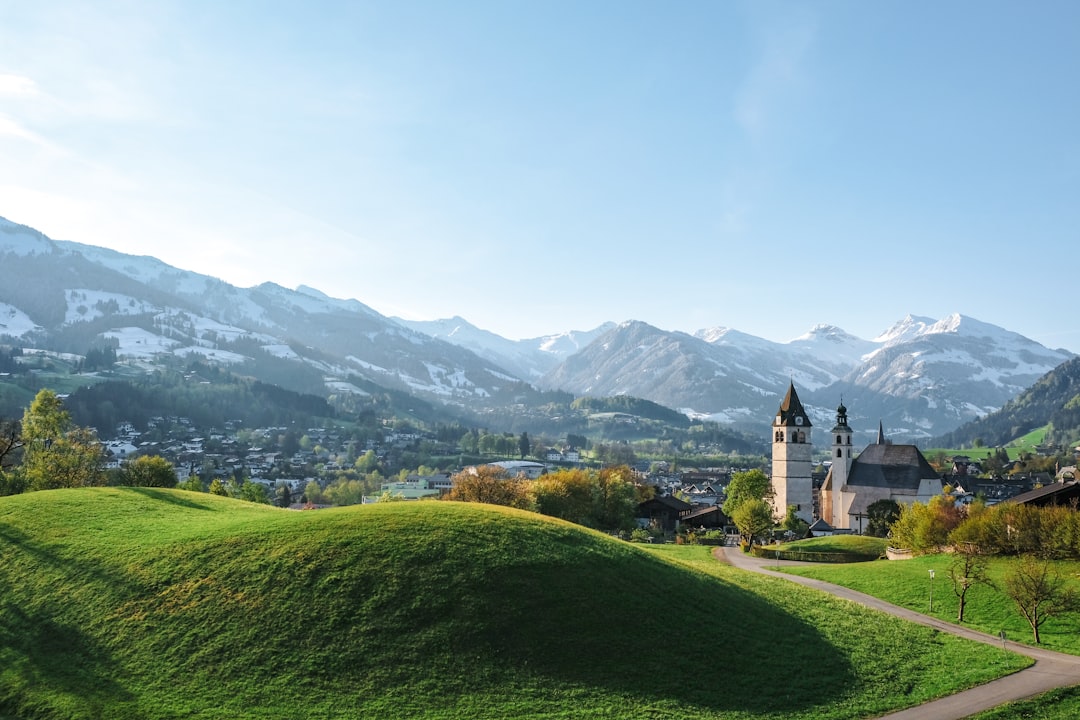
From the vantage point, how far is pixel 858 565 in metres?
77.5

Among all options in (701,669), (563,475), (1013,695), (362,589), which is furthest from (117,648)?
(563,475)

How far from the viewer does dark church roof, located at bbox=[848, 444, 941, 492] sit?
138 metres

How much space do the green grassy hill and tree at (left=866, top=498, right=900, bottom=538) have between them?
75223mm

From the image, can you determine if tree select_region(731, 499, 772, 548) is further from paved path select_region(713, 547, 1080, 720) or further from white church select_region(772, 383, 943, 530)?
paved path select_region(713, 547, 1080, 720)

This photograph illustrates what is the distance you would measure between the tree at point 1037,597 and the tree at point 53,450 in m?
90.5

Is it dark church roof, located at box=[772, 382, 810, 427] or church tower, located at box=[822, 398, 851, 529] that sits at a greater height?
dark church roof, located at box=[772, 382, 810, 427]

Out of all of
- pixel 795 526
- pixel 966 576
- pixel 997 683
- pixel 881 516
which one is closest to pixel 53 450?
pixel 966 576

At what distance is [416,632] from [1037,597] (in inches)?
1460

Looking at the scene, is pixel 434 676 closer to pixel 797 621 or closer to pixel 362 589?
pixel 362 589

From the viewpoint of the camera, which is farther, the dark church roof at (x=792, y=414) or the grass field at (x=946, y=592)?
the dark church roof at (x=792, y=414)

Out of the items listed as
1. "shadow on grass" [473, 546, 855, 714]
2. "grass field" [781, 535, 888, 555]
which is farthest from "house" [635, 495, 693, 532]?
"shadow on grass" [473, 546, 855, 714]

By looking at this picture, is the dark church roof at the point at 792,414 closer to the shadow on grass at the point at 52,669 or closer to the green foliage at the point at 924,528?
the green foliage at the point at 924,528

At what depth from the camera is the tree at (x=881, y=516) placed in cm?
12019

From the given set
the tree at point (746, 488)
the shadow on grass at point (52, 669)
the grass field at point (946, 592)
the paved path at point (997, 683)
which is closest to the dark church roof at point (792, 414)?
the tree at point (746, 488)
